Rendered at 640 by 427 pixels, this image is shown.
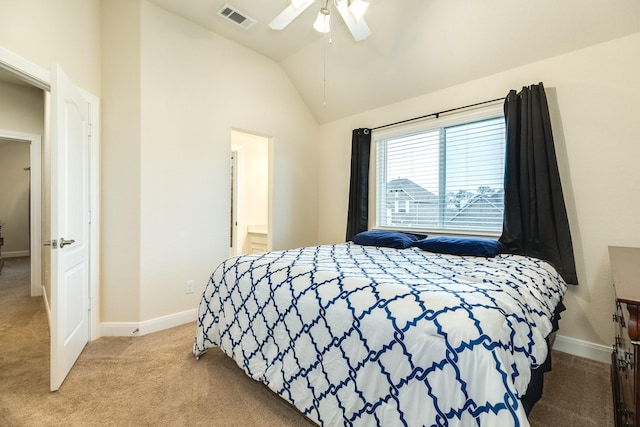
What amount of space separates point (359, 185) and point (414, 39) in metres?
1.65

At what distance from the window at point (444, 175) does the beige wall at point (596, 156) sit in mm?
494

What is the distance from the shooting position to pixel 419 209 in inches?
134

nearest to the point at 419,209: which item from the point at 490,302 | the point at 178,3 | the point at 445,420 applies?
the point at 490,302

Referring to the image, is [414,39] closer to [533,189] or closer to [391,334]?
[533,189]

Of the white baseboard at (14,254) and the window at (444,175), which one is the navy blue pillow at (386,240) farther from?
the white baseboard at (14,254)


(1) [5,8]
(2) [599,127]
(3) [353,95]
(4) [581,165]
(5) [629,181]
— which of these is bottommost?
(5) [629,181]

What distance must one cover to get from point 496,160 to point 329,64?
2145 mm

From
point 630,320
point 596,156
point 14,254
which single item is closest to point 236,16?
point 596,156

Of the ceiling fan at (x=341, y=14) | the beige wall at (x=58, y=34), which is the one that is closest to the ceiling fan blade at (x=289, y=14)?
the ceiling fan at (x=341, y=14)

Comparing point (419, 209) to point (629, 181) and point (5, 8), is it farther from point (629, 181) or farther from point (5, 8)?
point (5, 8)

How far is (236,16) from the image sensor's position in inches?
114

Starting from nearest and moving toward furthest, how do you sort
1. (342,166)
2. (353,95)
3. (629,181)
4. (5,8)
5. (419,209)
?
(5,8) → (629,181) → (419,209) → (353,95) → (342,166)

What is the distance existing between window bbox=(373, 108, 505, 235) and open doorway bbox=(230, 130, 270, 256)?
2089 mm

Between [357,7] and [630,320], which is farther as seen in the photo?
[357,7]
